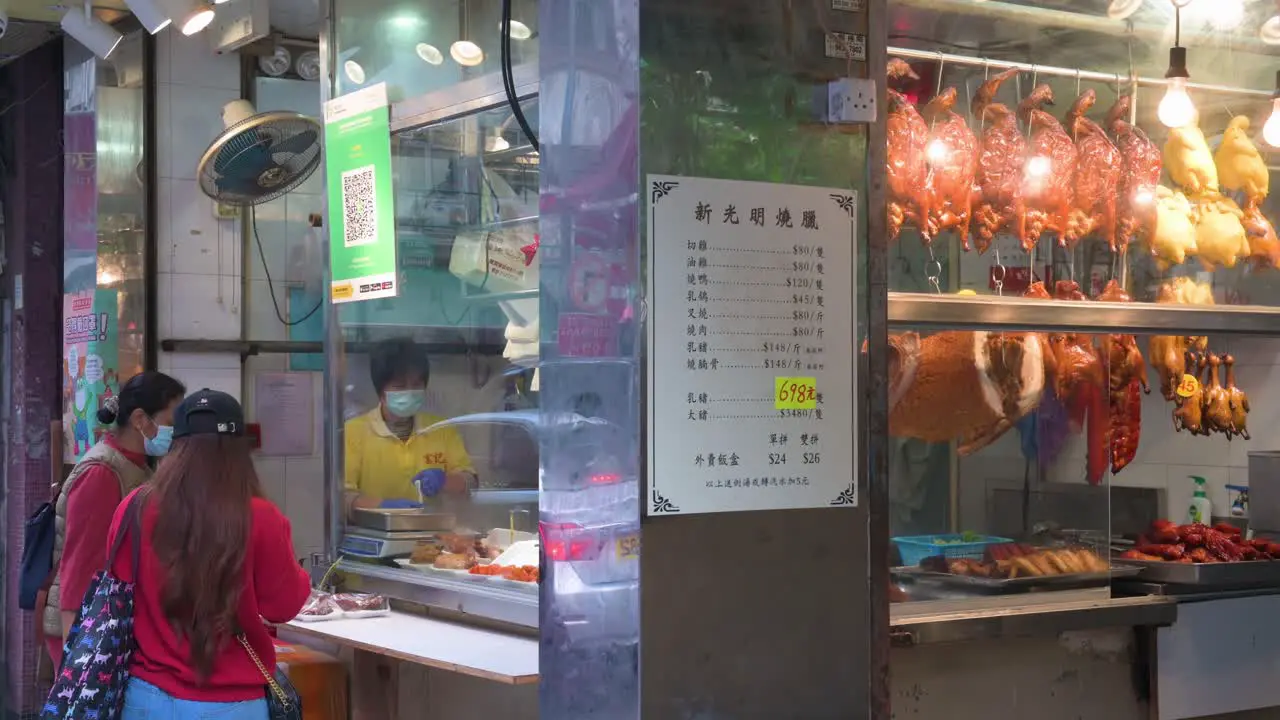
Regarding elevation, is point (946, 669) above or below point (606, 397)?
below

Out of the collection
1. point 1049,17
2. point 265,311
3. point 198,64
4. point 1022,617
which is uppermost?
point 198,64

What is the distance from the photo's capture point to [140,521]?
3.70 metres

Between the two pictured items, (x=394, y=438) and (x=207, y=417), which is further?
(x=394, y=438)

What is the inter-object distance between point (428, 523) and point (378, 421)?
1.58ft

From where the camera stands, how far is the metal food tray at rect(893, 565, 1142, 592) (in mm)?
4504

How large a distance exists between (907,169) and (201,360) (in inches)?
181

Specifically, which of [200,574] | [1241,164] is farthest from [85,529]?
[1241,164]

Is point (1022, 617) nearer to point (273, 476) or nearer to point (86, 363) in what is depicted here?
point (273, 476)

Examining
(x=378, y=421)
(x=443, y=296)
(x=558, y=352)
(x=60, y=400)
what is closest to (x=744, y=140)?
(x=558, y=352)

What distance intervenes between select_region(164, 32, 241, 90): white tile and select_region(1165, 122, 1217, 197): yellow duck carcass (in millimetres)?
4968

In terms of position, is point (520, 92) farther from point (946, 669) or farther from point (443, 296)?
point (946, 669)

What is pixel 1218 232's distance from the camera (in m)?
5.12

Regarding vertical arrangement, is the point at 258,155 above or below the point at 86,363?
above

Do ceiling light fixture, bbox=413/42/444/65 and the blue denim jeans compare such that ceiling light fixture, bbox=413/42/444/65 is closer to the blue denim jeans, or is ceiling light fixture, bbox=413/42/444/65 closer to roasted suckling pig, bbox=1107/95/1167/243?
roasted suckling pig, bbox=1107/95/1167/243
